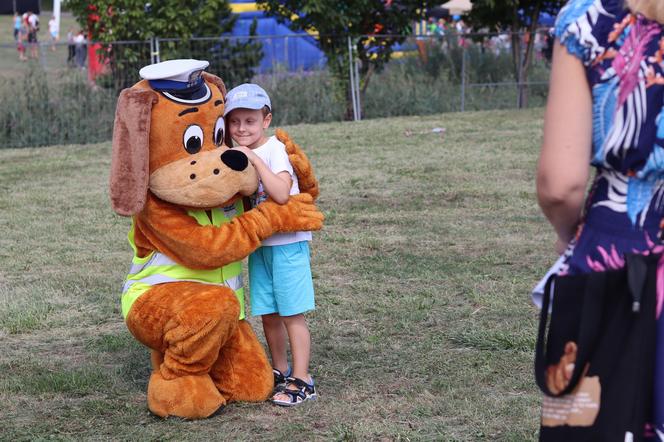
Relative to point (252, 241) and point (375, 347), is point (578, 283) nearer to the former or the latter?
point (252, 241)

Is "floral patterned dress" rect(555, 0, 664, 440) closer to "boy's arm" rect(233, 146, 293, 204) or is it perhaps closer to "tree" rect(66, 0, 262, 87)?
"boy's arm" rect(233, 146, 293, 204)

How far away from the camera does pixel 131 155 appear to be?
4.14 meters

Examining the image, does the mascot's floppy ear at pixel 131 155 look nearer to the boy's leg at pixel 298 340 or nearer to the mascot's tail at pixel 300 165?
the mascot's tail at pixel 300 165

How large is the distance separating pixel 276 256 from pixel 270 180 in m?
0.34

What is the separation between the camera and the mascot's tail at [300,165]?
4406 mm

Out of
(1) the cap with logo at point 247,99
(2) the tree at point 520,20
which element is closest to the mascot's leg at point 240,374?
(1) the cap with logo at point 247,99

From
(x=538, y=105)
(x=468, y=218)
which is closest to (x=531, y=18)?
(x=538, y=105)

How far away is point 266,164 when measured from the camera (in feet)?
14.2

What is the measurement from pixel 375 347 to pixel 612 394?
10.00 feet

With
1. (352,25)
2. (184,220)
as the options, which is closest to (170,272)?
(184,220)

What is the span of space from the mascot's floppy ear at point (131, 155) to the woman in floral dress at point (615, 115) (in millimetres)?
2258

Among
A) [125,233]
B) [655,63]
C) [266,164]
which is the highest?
[655,63]

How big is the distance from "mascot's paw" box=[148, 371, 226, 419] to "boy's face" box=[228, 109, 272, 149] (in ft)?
3.31

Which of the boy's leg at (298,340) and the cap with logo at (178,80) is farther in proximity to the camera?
the boy's leg at (298,340)
